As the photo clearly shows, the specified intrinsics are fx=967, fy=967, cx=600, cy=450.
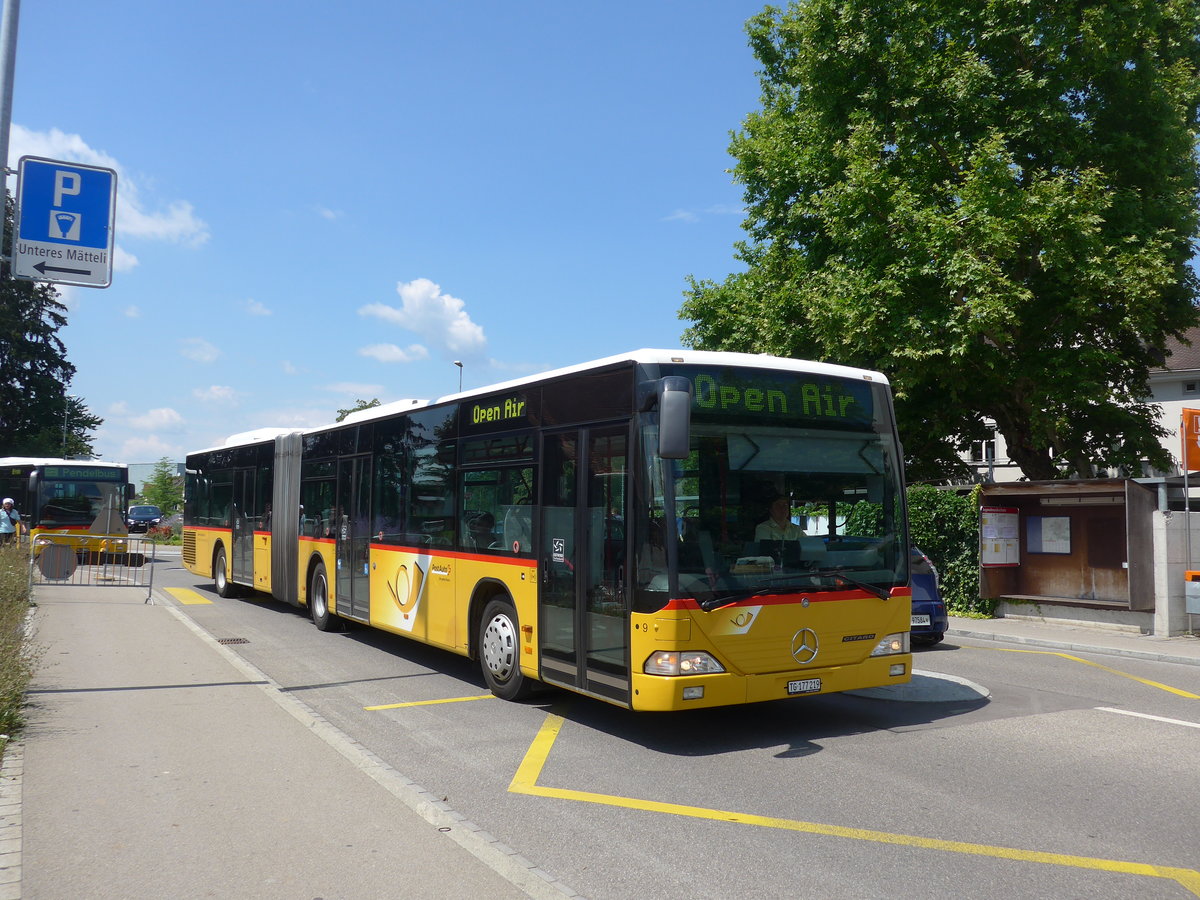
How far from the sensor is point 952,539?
18562 millimetres

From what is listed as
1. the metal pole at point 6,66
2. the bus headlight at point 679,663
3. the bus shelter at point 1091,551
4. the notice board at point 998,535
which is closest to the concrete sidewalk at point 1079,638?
the bus shelter at point 1091,551

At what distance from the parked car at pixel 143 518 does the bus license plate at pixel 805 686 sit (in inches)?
2008

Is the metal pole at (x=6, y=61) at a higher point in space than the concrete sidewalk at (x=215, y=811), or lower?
higher

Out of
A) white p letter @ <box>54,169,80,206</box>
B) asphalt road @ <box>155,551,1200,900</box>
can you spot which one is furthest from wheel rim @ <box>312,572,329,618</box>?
white p letter @ <box>54,169,80,206</box>

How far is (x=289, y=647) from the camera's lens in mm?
12406

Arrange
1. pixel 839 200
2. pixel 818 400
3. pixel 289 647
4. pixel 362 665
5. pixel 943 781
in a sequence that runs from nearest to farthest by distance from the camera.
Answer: pixel 943 781, pixel 818 400, pixel 362 665, pixel 289 647, pixel 839 200

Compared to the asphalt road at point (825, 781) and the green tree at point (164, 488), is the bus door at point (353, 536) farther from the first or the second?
the green tree at point (164, 488)

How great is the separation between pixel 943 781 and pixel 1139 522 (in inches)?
432

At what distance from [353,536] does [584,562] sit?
19.9ft

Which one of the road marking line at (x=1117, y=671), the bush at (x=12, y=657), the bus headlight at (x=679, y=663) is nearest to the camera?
the bus headlight at (x=679, y=663)

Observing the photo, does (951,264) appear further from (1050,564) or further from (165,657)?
(165,657)

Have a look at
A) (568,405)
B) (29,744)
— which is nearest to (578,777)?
(568,405)

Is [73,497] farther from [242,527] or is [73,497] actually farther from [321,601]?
[321,601]

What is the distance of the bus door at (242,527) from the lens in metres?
17.4
